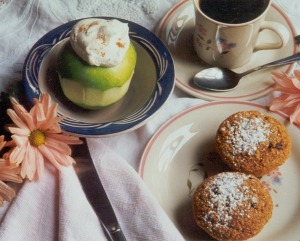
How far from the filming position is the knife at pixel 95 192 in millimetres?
899

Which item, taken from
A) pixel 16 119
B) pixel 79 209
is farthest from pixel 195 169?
pixel 16 119

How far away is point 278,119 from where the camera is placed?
101 centimetres

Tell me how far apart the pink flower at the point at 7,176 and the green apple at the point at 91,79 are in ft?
0.49

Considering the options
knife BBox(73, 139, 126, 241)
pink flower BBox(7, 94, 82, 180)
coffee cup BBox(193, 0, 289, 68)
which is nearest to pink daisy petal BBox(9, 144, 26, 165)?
pink flower BBox(7, 94, 82, 180)

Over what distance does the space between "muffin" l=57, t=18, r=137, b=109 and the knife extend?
91 mm

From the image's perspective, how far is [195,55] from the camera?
1.13 meters

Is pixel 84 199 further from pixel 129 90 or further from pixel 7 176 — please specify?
pixel 129 90

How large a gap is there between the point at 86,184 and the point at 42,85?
204 mm

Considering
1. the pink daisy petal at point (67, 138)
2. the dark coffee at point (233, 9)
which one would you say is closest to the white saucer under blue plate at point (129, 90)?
the pink daisy petal at point (67, 138)

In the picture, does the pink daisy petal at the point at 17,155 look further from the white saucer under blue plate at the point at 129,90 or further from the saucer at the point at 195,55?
the saucer at the point at 195,55

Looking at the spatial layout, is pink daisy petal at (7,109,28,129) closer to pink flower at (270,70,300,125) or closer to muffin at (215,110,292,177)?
muffin at (215,110,292,177)

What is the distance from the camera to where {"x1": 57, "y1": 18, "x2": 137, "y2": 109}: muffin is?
933 millimetres

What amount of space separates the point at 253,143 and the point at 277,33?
26cm

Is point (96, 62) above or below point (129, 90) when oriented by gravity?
above
